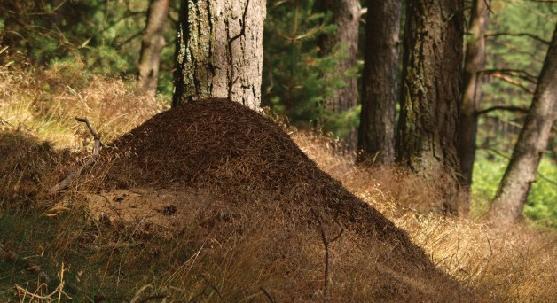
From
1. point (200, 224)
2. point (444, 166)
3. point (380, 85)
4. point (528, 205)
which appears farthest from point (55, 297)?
point (528, 205)

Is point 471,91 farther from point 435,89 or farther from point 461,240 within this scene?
point 461,240

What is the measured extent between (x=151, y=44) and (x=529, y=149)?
6.28 m

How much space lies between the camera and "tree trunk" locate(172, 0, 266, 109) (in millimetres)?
5812

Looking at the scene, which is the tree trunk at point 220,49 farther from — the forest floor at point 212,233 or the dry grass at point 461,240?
the dry grass at point 461,240

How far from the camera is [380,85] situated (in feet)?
36.2

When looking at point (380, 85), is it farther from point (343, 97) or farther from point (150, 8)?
point (150, 8)

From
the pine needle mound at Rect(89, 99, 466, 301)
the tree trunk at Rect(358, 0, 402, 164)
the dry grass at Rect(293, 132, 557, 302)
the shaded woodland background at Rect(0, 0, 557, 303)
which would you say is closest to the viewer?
the shaded woodland background at Rect(0, 0, 557, 303)

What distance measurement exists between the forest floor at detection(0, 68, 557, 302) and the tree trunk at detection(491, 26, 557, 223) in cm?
328

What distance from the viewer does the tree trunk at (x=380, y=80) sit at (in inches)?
431

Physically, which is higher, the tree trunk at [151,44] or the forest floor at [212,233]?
the tree trunk at [151,44]

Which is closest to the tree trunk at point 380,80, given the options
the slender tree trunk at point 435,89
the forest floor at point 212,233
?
the slender tree trunk at point 435,89

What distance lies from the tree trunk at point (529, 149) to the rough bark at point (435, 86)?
1358mm

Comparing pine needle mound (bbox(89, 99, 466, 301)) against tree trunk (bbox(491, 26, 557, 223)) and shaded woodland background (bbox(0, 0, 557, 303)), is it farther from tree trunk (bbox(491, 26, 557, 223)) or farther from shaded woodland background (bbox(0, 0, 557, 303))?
tree trunk (bbox(491, 26, 557, 223))

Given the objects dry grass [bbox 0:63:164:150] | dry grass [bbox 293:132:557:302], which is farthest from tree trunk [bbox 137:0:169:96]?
dry grass [bbox 293:132:557:302]
